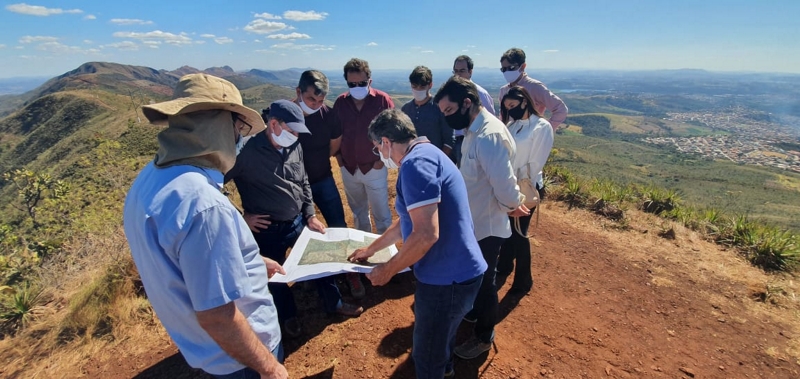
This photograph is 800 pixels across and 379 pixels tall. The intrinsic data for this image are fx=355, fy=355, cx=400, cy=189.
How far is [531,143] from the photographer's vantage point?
307 cm

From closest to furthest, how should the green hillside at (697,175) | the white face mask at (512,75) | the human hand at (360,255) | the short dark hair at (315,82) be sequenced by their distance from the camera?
1. the human hand at (360,255)
2. the short dark hair at (315,82)
3. the white face mask at (512,75)
4. the green hillside at (697,175)

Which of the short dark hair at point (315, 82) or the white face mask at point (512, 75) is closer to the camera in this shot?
the short dark hair at point (315, 82)

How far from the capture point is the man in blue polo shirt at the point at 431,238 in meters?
1.77

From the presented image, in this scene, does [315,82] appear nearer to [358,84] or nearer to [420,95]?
[358,84]

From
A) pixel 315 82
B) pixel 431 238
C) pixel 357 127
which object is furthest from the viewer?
pixel 357 127

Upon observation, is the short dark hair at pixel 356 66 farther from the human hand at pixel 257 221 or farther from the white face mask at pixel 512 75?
the human hand at pixel 257 221

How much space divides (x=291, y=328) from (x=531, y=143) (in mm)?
2656

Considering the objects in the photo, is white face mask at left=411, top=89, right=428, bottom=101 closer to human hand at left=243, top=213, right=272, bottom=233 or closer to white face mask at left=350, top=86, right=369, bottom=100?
white face mask at left=350, top=86, right=369, bottom=100

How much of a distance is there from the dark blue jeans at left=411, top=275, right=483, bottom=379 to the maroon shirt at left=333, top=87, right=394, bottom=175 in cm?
217

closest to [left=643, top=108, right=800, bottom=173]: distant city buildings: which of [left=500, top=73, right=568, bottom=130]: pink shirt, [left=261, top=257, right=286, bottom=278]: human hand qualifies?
[left=500, top=73, right=568, bottom=130]: pink shirt

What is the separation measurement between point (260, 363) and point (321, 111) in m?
2.79

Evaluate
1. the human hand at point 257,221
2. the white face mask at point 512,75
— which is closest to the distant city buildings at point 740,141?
the white face mask at point 512,75

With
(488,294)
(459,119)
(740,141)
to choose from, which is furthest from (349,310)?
(740,141)

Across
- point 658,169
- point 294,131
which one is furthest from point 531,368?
point 658,169
